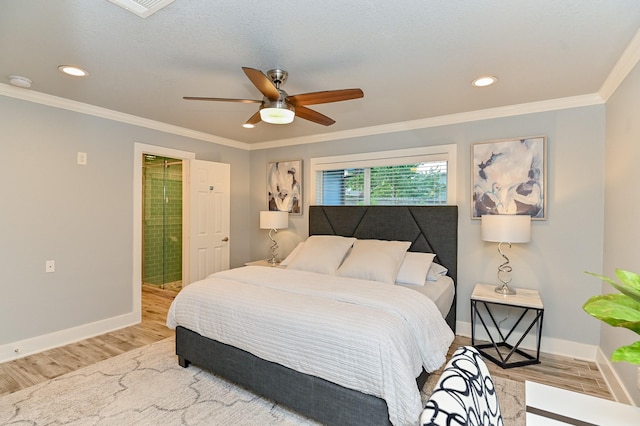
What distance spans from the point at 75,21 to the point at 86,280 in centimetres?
267

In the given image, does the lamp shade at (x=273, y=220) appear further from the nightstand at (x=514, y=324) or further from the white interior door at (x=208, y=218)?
the nightstand at (x=514, y=324)

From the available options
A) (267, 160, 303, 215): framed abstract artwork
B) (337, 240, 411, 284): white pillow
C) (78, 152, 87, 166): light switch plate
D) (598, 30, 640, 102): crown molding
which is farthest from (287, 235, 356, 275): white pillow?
(598, 30, 640, 102): crown molding

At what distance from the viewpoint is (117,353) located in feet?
10.1

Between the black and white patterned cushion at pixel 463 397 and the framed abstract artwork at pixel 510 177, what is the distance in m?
2.61

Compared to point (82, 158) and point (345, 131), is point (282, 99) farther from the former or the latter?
point (82, 158)

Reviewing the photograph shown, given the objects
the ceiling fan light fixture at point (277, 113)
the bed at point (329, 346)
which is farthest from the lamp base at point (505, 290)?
the ceiling fan light fixture at point (277, 113)

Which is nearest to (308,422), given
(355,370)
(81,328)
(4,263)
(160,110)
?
(355,370)

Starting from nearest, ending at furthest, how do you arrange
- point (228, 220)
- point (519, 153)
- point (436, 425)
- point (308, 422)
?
1. point (436, 425)
2. point (308, 422)
3. point (519, 153)
4. point (228, 220)

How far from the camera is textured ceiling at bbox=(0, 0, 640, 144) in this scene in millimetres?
1723

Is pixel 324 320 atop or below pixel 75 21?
below

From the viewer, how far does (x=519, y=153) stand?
320cm

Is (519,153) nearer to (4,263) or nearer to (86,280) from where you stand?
(86,280)

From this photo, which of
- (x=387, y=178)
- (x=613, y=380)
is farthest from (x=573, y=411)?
(x=387, y=178)

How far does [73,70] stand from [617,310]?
3438mm
